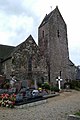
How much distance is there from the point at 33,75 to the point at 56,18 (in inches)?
463

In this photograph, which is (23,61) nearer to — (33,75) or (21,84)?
(33,75)

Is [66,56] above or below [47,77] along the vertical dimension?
above

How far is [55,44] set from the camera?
33.2 metres

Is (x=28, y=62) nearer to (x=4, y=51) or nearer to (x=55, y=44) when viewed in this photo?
(x=4, y=51)

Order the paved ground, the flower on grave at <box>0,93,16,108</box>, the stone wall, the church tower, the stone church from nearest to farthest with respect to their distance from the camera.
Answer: the paved ground
the flower on grave at <box>0,93,16,108</box>
the stone wall
the stone church
the church tower

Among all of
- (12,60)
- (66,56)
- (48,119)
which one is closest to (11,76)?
(12,60)

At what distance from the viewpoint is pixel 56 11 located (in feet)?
113

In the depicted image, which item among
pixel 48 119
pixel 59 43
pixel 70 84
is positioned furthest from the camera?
pixel 59 43

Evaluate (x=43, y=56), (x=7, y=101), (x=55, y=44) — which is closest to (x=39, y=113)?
(x=7, y=101)

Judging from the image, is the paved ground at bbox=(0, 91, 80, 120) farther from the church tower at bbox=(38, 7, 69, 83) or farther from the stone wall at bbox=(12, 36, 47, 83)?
the church tower at bbox=(38, 7, 69, 83)

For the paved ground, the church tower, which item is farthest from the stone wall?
the paved ground

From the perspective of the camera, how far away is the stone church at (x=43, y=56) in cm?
2750

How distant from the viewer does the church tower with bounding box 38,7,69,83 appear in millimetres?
32019

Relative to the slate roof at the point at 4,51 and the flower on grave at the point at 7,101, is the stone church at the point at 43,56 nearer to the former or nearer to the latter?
the slate roof at the point at 4,51
